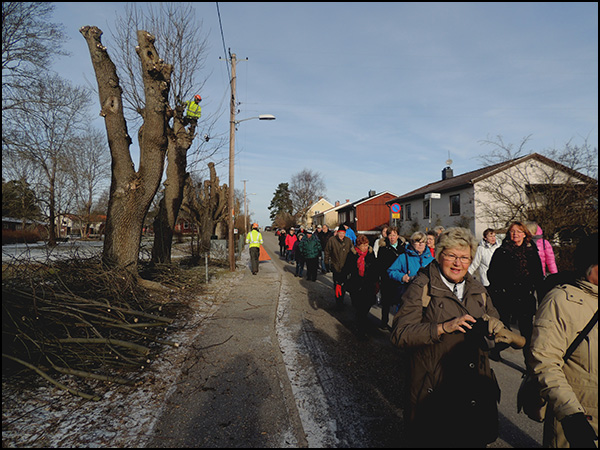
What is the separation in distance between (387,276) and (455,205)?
2103cm

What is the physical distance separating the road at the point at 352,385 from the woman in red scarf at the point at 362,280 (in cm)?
34

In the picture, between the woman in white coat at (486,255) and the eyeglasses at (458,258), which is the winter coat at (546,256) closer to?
the woman in white coat at (486,255)

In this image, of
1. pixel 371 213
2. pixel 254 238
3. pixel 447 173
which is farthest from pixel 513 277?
pixel 371 213

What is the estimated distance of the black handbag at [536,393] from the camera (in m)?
1.87

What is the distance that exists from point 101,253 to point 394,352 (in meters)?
5.93

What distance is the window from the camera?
24.6 meters

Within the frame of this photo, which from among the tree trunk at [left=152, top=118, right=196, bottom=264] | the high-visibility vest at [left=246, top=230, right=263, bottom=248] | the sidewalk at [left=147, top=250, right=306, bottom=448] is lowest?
the sidewalk at [left=147, top=250, right=306, bottom=448]

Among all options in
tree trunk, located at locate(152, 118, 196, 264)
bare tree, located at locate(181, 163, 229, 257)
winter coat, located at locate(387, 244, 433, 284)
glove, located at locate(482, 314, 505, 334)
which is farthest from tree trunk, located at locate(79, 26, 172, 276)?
bare tree, located at locate(181, 163, 229, 257)

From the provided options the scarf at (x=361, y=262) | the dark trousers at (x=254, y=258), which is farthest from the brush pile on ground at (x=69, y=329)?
the dark trousers at (x=254, y=258)

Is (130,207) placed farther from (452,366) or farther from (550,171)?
(550,171)

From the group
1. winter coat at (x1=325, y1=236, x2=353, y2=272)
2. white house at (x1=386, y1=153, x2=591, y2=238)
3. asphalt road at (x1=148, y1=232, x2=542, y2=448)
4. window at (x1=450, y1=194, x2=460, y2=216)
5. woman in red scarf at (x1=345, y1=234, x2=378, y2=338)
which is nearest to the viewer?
asphalt road at (x1=148, y1=232, x2=542, y2=448)

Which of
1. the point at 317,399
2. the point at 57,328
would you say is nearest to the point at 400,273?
the point at 317,399

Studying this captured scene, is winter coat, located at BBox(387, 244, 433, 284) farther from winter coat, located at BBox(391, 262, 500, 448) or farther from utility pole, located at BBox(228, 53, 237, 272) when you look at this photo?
utility pole, located at BBox(228, 53, 237, 272)

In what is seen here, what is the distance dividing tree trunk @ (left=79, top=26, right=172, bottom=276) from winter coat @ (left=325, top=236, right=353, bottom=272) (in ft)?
13.7
